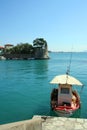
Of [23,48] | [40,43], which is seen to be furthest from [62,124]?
[23,48]

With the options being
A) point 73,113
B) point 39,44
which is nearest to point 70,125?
point 73,113

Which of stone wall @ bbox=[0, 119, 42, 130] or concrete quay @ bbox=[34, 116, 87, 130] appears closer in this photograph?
stone wall @ bbox=[0, 119, 42, 130]

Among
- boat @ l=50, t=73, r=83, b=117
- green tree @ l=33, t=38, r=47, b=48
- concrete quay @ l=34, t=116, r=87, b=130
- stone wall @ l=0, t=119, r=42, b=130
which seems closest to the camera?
stone wall @ l=0, t=119, r=42, b=130

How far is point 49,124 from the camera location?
12.1m

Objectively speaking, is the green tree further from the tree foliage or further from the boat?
the boat

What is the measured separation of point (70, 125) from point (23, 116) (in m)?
6.81

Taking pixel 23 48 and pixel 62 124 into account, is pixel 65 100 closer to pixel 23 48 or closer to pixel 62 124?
pixel 62 124

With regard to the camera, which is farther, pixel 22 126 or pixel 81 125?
pixel 81 125

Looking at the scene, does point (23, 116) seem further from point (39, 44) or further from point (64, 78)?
point (39, 44)

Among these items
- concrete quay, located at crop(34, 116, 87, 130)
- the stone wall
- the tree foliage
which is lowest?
concrete quay, located at crop(34, 116, 87, 130)

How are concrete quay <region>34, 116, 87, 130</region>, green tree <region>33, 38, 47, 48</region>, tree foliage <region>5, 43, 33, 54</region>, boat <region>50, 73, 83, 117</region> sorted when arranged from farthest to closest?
tree foliage <region>5, 43, 33, 54</region>, green tree <region>33, 38, 47, 48</region>, boat <region>50, 73, 83, 117</region>, concrete quay <region>34, 116, 87, 130</region>

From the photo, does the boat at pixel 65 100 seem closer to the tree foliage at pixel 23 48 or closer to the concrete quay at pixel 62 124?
the concrete quay at pixel 62 124

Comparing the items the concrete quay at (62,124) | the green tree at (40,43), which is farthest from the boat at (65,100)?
the green tree at (40,43)

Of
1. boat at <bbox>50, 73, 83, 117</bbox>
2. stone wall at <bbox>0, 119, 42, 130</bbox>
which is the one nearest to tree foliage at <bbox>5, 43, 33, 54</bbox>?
boat at <bbox>50, 73, 83, 117</bbox>
